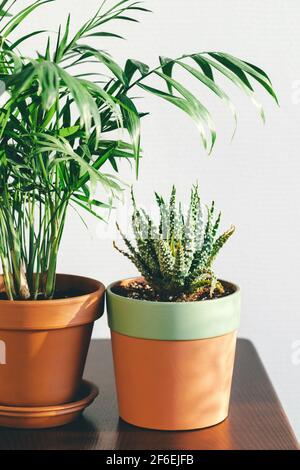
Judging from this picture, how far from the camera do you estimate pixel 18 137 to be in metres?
0.85

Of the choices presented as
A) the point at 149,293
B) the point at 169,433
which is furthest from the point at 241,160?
the point at 169,433

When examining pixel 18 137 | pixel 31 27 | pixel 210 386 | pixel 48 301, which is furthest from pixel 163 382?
pixel 31 27

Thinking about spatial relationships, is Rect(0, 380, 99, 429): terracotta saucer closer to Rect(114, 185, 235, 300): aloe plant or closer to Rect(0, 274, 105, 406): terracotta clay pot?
Rect(0, 274, 105, 406): terracotta clay pot

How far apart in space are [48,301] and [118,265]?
0.50 metres

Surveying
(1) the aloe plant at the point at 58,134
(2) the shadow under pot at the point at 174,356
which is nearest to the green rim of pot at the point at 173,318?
(2) the shadow under pot at the point at 174,356

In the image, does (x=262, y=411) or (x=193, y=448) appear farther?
(x=262, y=411)

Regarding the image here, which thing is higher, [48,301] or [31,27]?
[31,27]

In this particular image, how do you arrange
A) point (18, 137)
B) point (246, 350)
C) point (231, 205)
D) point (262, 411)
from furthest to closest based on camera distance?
point (231, 205)
point (246, 350)
point (262, 411)
point (18, 137)

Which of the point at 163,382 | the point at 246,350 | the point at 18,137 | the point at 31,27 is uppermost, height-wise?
the point at 31,27

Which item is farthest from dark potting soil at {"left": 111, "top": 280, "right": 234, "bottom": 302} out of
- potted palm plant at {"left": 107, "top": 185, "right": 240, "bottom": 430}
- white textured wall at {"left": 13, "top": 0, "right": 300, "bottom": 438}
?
white textured wall at {"left": 13, "top": 0, "right": 300, "bottom": 438}

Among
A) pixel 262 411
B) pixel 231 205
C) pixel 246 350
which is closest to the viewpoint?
pixel 262 411

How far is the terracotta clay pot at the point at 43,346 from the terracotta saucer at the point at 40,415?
0.01 meters

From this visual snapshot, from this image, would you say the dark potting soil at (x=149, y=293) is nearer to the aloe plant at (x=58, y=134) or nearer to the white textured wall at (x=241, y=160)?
the aloe plant at (x=58, y=134)
